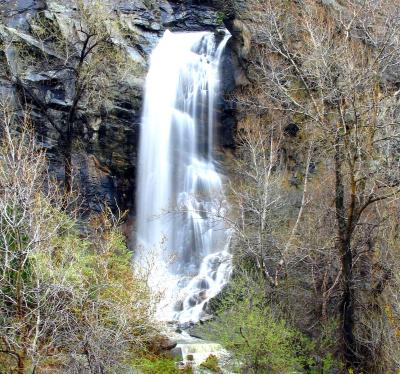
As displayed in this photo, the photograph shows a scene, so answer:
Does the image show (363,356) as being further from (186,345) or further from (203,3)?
(203,3)

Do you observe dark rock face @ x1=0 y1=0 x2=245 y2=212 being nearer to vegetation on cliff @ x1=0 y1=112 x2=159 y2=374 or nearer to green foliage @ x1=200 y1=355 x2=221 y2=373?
green foliage @ x1=200 y1=355 x2=221 y2=373

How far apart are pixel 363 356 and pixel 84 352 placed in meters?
7.54

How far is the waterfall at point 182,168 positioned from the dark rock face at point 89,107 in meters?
0.63

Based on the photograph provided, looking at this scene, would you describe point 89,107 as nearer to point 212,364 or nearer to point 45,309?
point 212,364

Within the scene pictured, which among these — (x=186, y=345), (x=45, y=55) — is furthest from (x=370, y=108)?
(x=45, y=55)

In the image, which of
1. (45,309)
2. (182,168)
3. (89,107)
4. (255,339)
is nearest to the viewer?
(45,309)

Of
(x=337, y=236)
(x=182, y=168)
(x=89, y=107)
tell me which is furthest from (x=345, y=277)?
(x=89, y=107)

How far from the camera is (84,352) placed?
29.4 ft

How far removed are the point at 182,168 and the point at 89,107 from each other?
5.19 m

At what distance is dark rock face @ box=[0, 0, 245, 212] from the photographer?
2206cm

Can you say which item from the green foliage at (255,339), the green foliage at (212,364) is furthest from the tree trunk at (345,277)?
the green foliage at (212,364)

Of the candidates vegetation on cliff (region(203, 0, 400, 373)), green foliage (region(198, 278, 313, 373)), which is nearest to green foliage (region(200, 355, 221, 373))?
vegetation on cliff (region(203, 0, 400, 373))

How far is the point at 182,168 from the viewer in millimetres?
24531

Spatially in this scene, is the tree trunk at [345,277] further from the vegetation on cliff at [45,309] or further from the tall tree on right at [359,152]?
the vegetation on cliff at [45,309]
